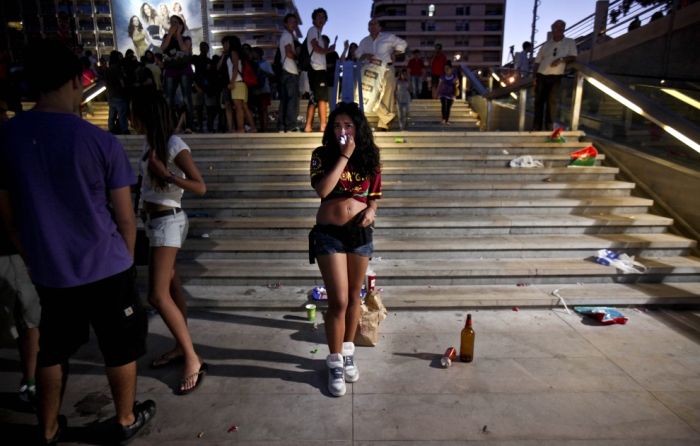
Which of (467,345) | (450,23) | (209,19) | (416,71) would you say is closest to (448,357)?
(467,345)

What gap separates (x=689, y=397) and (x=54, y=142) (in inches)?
164

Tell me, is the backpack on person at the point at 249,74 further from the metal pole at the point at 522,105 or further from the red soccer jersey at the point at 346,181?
the red soccer jersey at the point at 346,181

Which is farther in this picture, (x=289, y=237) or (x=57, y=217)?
(x=289, y=237)

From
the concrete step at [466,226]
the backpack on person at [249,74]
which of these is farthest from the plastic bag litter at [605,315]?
the backpack on person at [249,74]

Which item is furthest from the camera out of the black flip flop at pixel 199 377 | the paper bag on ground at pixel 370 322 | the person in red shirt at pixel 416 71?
the person in red shirt at pixel 416 71

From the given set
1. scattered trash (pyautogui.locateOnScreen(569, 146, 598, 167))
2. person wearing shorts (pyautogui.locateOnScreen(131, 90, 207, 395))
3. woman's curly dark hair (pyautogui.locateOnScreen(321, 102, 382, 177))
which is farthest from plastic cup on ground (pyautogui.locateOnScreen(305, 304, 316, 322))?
scattered trash (pyautogui.locateOnScreen(569, 146, 598, 167))

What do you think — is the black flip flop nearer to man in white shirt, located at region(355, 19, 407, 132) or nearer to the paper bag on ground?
the paper bag on ground

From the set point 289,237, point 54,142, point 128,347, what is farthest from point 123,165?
point 289,237

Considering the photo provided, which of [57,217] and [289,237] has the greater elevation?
[57,217]

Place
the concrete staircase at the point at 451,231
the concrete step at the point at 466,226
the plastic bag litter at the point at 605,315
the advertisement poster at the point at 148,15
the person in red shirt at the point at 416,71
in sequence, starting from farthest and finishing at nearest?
the advertisement poster at the point at 148,15 < the person in red shirt at the point at 416,71 < the concrete step at the point at 466,226 < the concrete staircase at the point at 451,231 < the plastic bag litter at the point at 605,315

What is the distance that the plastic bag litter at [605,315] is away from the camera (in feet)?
13.2

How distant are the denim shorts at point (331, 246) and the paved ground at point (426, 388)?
1002mm

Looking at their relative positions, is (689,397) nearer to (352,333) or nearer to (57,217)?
(352,333)

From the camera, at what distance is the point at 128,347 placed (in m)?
2.27
